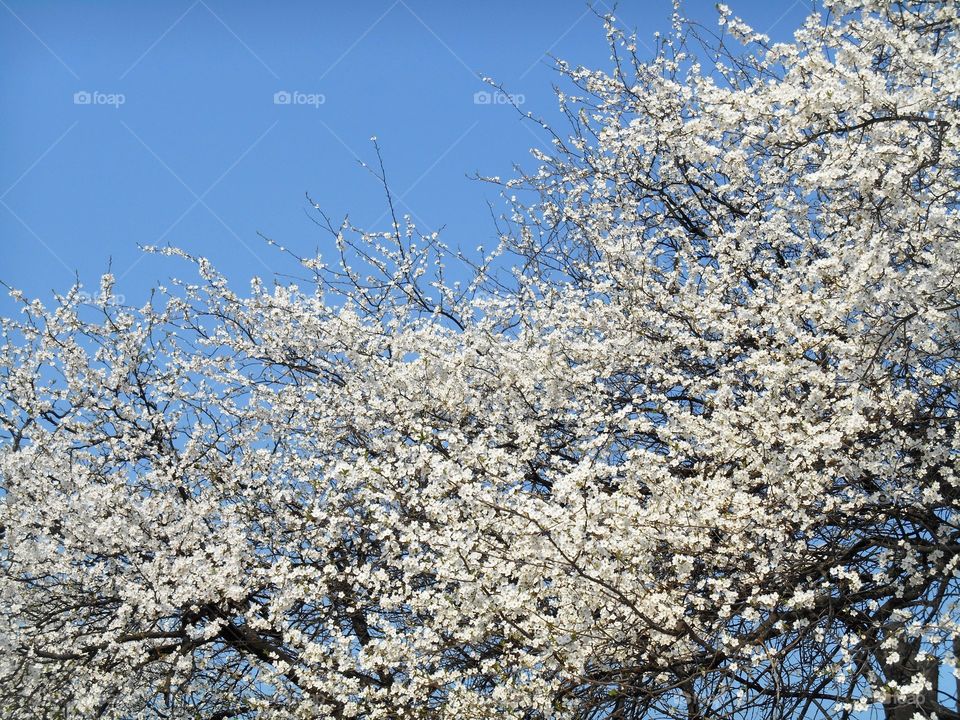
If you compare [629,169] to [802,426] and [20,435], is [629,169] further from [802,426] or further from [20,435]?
[20,435]

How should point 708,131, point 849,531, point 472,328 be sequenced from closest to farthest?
point 849,531 → point 708,131 → point 472,328

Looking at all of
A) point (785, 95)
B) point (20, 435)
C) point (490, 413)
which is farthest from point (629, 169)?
point (20, 435)

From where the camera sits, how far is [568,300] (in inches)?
354

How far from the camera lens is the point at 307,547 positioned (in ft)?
25.9

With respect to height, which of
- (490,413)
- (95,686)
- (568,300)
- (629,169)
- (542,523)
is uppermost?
(629,169)

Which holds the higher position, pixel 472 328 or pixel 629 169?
pixel 629 169

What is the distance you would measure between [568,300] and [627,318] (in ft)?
2.66

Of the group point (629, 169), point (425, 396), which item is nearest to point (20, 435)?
point (425, 396)

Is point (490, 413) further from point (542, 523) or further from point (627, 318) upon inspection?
point (542, 523)

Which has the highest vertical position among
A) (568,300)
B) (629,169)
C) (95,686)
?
(629,169)

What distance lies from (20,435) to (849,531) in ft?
25.0

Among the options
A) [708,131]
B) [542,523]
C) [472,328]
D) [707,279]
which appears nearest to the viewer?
[542,523]

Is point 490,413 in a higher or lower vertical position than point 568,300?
lower

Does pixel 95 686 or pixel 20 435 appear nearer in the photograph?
pixel 95 686
